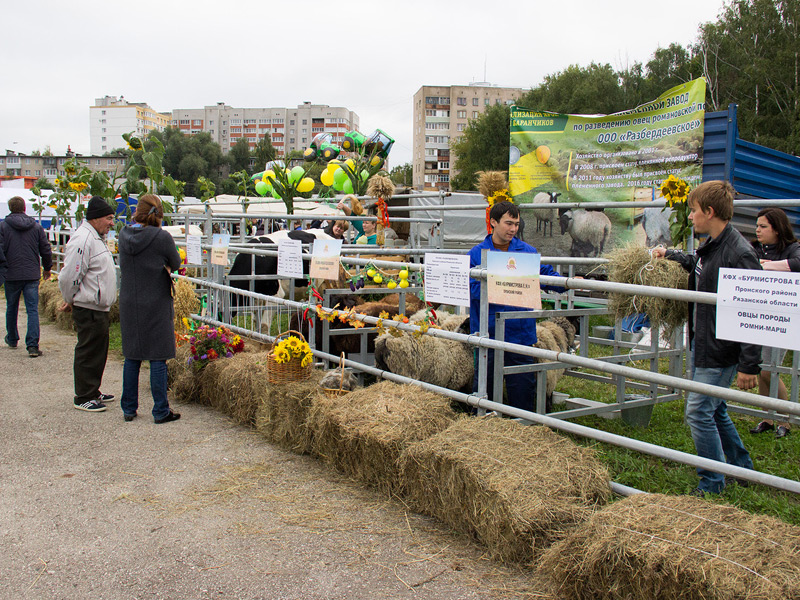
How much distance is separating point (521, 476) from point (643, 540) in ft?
2.41

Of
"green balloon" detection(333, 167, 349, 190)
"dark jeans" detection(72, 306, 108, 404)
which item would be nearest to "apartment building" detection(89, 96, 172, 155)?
"green balloon" detection(333, 167, 349, 190)

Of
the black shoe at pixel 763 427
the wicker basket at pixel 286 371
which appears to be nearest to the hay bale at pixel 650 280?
the black shoe at pixel 763 427

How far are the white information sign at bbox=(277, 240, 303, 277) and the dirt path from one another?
150 centimetres

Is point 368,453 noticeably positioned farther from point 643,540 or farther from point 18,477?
point 18,477

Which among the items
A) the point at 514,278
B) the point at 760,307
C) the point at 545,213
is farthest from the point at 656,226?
the point at 760,307

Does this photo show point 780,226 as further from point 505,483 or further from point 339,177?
point 339,177

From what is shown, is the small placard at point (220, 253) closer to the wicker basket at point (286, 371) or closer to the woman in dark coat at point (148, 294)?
the woman in dark coat at point (148, 294)

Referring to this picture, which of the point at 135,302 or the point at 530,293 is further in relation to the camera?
the point at 135,302

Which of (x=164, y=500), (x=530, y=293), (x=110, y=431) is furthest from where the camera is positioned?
(x=110, y=431)

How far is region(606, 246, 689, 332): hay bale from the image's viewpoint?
3629 millimetres

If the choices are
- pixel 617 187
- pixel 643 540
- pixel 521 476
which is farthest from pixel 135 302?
pixel 617 187

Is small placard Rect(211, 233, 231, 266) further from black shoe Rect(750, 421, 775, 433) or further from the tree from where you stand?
the tree

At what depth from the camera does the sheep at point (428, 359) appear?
4898mm

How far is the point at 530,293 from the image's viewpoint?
3619 millimetres
